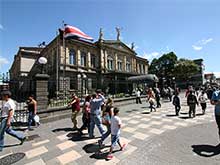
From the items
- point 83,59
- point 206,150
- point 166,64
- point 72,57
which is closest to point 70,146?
point 206,150

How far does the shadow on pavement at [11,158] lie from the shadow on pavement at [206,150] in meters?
5.28

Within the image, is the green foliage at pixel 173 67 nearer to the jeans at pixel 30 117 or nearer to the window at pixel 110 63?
the window at pixel 110 63

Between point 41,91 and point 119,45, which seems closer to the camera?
point 41,91

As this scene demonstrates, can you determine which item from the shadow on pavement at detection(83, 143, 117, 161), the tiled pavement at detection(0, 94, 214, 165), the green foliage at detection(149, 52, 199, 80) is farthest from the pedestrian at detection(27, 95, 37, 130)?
the green foliage at detection(149, 52, 199, 80)

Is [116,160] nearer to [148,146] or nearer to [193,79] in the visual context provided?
[148,146]

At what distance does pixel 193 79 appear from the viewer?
70.6 m

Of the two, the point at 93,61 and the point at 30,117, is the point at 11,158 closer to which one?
the point at 30,117

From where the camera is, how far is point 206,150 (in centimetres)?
469

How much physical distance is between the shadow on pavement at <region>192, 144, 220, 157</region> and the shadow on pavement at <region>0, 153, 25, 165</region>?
5.28 meters

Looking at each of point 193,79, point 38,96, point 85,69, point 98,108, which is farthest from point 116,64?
point 193,79

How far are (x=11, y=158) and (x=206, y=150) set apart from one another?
588cm

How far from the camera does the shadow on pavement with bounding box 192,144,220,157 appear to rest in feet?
14.5

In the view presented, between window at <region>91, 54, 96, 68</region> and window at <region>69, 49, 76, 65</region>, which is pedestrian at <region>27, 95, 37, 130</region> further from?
window at <region>91, 54, 96, 68</region>

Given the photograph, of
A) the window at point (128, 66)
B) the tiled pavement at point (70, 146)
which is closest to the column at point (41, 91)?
the tiled pavement at point (70, 146)
